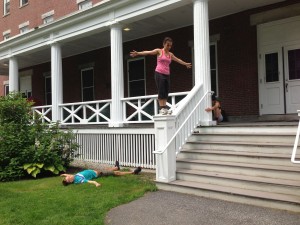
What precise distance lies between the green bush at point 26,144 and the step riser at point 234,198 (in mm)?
4059

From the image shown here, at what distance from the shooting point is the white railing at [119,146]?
32.3 ft

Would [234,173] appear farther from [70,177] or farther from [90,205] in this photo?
[70,177]

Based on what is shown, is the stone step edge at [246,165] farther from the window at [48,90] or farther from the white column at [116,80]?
the window at [48,90]

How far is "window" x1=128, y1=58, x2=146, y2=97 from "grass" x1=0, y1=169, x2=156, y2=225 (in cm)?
664

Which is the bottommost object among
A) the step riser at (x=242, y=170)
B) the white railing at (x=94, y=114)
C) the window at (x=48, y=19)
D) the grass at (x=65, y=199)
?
the grass at (x=65, y=199)

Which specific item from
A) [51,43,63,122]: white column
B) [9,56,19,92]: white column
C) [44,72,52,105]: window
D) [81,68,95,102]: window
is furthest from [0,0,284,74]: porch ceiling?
[44,72,52,105]: window

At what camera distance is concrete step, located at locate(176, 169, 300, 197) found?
5.64m

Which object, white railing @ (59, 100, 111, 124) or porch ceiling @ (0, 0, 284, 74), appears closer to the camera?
porch ceiling @ (0, 0, 284, 74)

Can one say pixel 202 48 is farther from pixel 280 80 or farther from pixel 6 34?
pixel 6 34

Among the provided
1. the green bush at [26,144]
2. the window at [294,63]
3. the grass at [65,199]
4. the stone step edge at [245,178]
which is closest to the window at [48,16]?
the green bush at [26,144]

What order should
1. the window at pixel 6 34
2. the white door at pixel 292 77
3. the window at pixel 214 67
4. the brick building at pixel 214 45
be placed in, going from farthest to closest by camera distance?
the window at pixel 6 34, the window at pixel 214 67, the brick building at pixel 214 45, the white door at pixel 292 77

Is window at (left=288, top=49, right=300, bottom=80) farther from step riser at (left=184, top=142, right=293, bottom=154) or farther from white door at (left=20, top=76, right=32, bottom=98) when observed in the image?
white door at (left=20, top=76, right=32, bottom=98)

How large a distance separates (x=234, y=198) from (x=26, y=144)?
6400 mm

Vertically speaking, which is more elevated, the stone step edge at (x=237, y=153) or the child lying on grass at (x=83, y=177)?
the stone step edge at (x=237, y=153)
